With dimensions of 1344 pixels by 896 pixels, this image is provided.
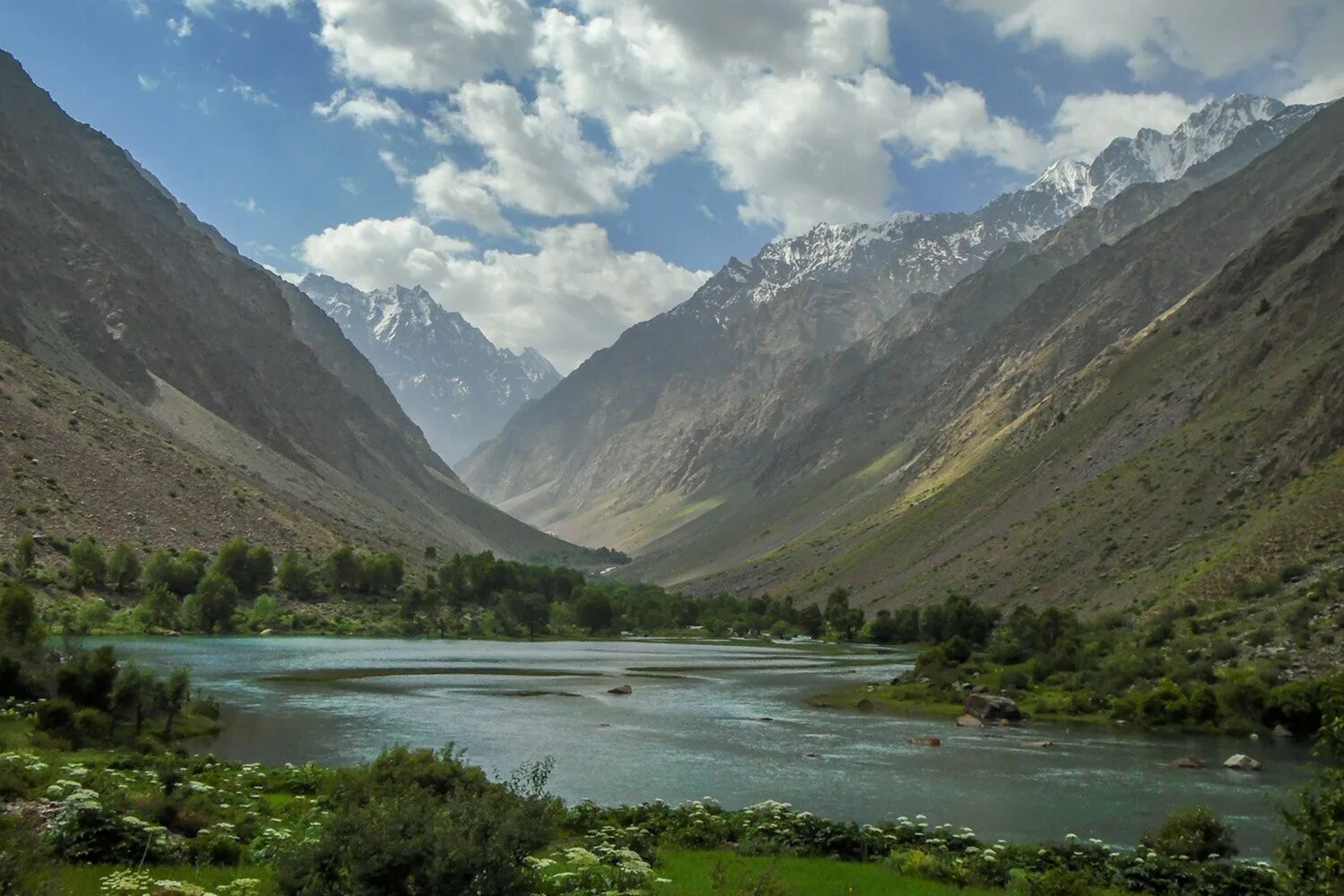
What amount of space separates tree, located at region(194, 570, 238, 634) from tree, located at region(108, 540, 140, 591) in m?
7.47

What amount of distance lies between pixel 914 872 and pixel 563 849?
895cm

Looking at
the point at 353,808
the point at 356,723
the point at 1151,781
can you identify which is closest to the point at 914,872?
the point at 353,808

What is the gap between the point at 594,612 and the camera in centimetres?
18612

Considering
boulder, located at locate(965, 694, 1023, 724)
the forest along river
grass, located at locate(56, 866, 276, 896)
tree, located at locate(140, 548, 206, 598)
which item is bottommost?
the forest along river

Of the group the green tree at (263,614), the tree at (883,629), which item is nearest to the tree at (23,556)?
the green tree at (263,614)

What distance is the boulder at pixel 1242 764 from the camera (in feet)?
161

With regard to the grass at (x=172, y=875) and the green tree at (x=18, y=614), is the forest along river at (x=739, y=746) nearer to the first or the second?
the green tree at (x=18, y=614)

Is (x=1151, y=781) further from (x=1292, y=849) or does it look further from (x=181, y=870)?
(x=181, y=870)

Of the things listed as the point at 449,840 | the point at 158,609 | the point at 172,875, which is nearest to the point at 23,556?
the point at 158,609

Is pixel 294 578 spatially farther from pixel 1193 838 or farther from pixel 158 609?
pixel 1193 838

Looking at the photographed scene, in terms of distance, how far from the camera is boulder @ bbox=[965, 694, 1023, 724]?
7000 cm

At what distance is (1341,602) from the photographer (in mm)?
70125

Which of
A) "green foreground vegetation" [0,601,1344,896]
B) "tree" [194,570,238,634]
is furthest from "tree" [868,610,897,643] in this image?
"green foreground vegetation" [0,601,1344,896]

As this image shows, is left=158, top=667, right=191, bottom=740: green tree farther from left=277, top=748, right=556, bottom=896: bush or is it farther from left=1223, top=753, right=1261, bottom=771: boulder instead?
left=1223, top=753, right=1261, bottom=771: boulder
